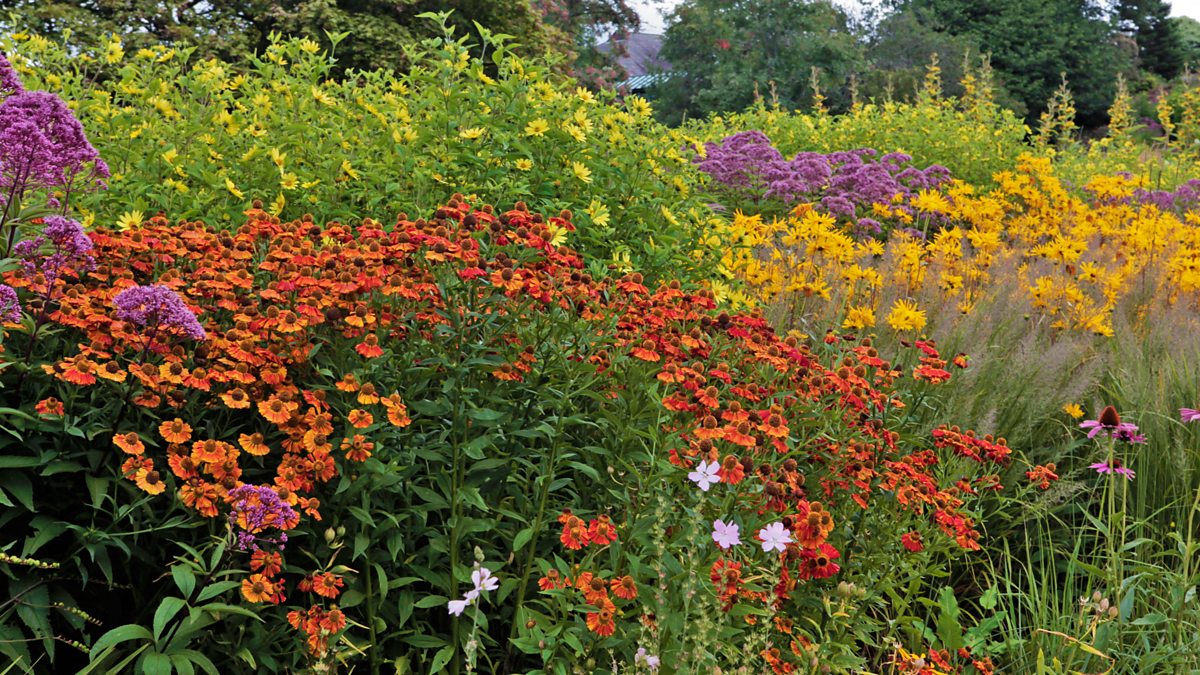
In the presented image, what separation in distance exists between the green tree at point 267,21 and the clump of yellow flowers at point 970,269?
29.8ft

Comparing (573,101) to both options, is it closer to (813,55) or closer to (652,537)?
(652,537)

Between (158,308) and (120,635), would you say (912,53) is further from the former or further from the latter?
(120,635)

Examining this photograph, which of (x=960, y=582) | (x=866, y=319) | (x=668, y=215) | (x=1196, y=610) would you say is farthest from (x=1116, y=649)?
(x=668, y=215)

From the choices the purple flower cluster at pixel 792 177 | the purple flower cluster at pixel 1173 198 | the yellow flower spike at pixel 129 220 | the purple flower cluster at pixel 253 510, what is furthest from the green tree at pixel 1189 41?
the purple flower cluster at pixel 253 510

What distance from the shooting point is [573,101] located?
167 inches

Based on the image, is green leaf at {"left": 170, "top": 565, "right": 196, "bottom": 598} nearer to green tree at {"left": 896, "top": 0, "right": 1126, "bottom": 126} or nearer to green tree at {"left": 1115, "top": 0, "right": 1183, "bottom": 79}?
green tree at {"left": 896, "top": 0, "right": 1126, "bottom": 126}

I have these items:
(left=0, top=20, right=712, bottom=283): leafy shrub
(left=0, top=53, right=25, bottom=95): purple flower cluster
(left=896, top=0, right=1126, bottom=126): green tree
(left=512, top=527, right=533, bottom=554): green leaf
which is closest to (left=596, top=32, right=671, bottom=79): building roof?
(left=896, top=0, right=1126, bottom=126): green tree

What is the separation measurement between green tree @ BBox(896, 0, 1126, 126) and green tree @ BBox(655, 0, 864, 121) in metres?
4.24

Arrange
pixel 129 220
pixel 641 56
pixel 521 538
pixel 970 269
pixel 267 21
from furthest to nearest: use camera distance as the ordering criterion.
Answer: pixel 641 56 < pixel 267 21 < pixel 970 269 < pixel 129 220 < pixel 521 538

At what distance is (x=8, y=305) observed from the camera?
2168 millimetres

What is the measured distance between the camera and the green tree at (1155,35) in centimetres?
3244

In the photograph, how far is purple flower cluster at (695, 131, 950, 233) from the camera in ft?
22.7

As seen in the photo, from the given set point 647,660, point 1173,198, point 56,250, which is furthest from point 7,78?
point 1173,198

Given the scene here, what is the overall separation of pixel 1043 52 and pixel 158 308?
97.7 ft
